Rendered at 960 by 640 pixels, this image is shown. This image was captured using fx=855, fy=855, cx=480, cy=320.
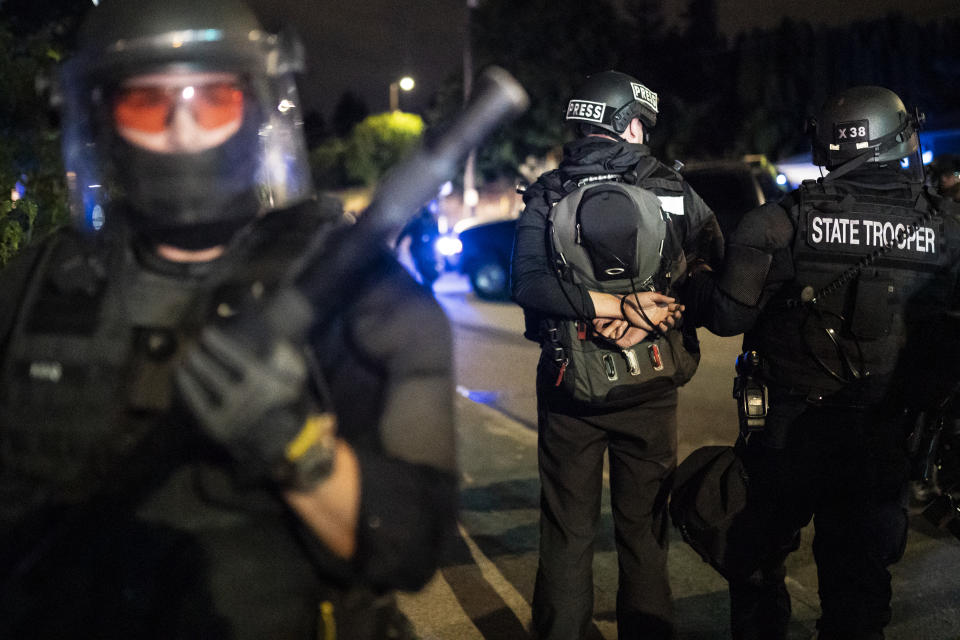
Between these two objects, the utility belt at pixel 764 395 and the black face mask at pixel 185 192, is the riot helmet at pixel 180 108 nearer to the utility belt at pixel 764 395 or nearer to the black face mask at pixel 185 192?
the black face mask at pixel 185 192

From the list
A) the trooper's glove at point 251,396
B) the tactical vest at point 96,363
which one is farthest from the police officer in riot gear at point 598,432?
the trooper's glove at point 251,396

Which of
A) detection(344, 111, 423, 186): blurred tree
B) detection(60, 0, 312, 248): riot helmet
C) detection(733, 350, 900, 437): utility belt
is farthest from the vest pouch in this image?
detection(344, 111, 423, 186): blurred tree

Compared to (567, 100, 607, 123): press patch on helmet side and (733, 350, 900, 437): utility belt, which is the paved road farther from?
(567, 100, 607, 123): press patch on helmet side

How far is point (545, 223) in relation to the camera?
2.82 m

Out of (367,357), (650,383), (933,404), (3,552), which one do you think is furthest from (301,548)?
(933,404)

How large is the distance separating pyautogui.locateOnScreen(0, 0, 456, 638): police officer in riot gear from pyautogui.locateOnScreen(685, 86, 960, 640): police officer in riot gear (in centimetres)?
157

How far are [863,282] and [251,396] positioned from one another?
2.04 m

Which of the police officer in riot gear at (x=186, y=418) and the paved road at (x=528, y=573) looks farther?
the paved road at (x=528, y=573)

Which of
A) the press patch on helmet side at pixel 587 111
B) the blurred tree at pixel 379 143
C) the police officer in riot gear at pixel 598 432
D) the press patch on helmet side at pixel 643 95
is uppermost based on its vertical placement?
the press patch on helmet side at pixel 643 95

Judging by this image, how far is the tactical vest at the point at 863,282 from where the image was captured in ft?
8.29

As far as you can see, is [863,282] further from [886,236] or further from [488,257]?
[488,257]

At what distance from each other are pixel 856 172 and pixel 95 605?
2353 mm

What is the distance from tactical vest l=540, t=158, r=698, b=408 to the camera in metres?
2.65

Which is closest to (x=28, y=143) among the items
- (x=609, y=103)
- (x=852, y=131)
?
(x=609, y=103)
